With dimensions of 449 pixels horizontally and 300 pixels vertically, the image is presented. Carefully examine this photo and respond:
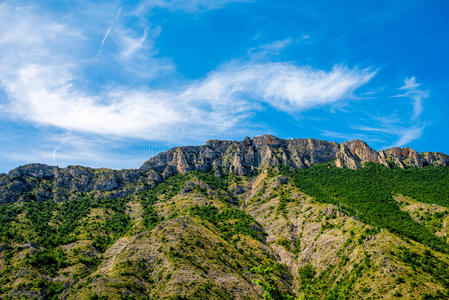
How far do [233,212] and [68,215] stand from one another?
354 ft

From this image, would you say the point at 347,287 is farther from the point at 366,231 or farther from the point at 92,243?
the point at 92,243

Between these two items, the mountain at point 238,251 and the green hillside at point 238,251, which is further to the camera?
the green hillside at point 238,251

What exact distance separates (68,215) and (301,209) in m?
150

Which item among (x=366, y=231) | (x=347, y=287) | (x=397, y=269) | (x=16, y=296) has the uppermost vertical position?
(x=366, y=231)

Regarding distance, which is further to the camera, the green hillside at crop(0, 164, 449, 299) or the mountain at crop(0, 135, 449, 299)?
the green hillside at crop(0, 164, 449, 299)

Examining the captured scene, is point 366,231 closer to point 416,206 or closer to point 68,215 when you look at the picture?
point 416,206

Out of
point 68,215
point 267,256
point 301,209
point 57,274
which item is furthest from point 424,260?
point 68,215

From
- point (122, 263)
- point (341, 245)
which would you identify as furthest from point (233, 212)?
point (122, 263)

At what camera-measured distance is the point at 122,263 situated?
11394 cm

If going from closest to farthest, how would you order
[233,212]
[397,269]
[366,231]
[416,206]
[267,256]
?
[397,269], [366,231], [267,256], [416,206], [233,212]

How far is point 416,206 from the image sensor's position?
6944 inches

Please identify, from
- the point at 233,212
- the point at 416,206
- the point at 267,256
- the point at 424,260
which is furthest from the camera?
the point at 233,212

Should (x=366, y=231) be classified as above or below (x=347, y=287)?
above

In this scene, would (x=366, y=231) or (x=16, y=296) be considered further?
(x=366, y=231)
